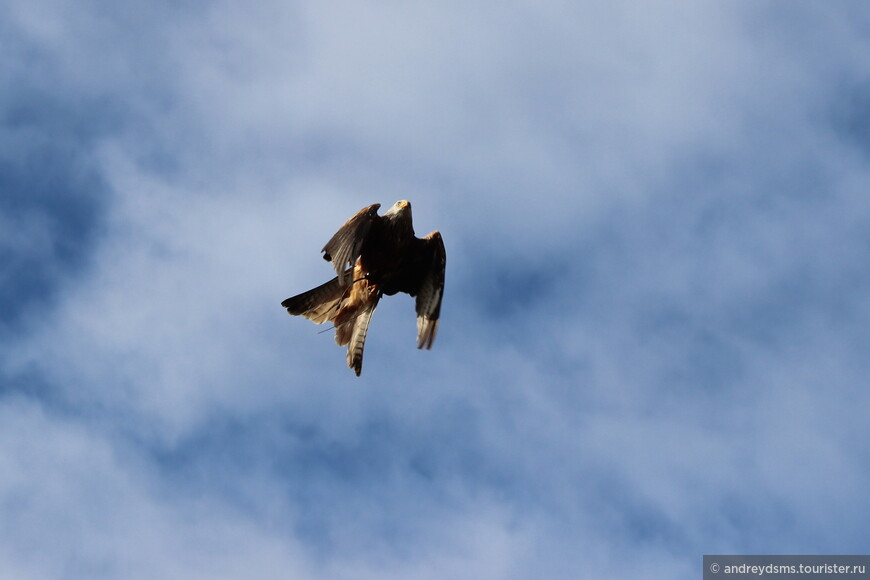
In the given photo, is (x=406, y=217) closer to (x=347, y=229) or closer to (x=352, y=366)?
(x=347, y=229)

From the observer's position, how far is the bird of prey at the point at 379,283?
15.5m

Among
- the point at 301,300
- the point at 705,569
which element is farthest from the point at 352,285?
the point at 705,569

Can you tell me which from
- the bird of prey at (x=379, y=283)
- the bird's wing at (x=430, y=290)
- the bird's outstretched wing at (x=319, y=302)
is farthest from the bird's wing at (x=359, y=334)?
the bird's wing at (x=430, y=290)

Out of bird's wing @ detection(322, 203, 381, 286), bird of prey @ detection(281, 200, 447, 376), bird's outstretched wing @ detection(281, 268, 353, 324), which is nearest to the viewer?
bird's wing @ detection(322, 203, 381, 286)

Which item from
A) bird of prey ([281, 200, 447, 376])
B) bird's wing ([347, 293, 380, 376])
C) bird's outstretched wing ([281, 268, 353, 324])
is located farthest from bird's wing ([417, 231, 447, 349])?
bird's outstretched wing ([281, 268, 353, 324])

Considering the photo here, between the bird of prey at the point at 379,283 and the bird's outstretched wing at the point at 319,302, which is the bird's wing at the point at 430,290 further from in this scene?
the bird's outstretched wing at the point at 319,302

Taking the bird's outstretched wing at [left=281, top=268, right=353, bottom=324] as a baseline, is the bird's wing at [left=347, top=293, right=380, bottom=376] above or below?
below

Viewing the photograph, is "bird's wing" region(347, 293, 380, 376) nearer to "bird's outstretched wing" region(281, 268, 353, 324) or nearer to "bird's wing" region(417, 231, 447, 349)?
"bird's outstretched wing" region(281, 268, 353, 324)

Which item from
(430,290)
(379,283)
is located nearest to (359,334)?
(379,283)

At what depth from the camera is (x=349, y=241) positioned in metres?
14.7

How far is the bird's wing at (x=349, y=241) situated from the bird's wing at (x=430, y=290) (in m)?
1.46

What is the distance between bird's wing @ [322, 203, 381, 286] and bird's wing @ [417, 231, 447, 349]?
4.79 feet

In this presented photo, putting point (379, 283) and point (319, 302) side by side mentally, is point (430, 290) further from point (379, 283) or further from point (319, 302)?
point (319, 302)

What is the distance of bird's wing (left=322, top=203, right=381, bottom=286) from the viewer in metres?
14.4
